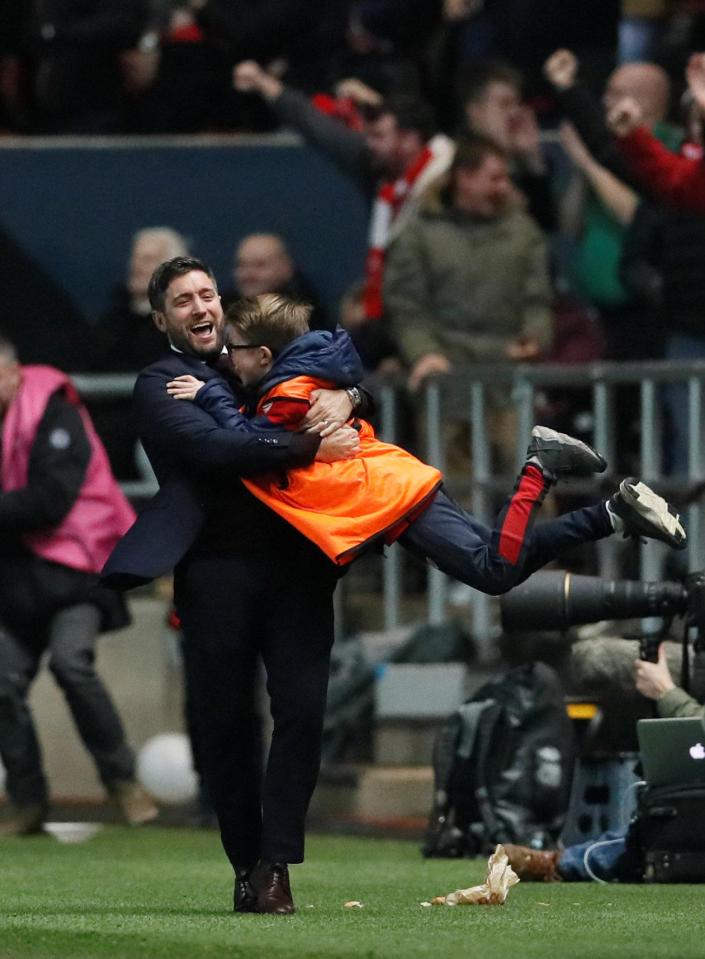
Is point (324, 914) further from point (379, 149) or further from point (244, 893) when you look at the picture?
point (379, 149)

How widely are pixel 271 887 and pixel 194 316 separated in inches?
63.2

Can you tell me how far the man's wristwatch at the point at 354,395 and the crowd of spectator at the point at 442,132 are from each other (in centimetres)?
421

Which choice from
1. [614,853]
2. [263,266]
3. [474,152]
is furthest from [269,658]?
[263,266]

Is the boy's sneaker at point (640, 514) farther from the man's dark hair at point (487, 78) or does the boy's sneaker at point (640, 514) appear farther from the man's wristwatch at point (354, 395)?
the man's dark hair at point (487, 78)

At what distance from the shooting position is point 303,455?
748cm

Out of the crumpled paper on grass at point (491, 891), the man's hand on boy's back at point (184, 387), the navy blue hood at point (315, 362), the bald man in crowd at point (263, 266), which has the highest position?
the bald man in crowd at point (263, 266)

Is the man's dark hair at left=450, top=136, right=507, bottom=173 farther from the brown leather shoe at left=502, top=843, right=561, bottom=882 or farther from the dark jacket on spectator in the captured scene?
the brown leather shoe at left=502, top=843, right=561, bottom=882

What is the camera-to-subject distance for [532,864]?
365 inches

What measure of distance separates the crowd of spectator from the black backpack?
6.29 ft

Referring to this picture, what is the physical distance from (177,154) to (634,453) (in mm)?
3794

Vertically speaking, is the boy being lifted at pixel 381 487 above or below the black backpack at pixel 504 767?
above

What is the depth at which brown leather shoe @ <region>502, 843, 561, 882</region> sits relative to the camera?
928 centimetres

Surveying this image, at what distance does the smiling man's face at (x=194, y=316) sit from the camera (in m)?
7.66

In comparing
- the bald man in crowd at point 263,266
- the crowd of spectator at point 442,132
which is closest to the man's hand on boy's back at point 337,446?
the crowd of spectator at point 442,132
